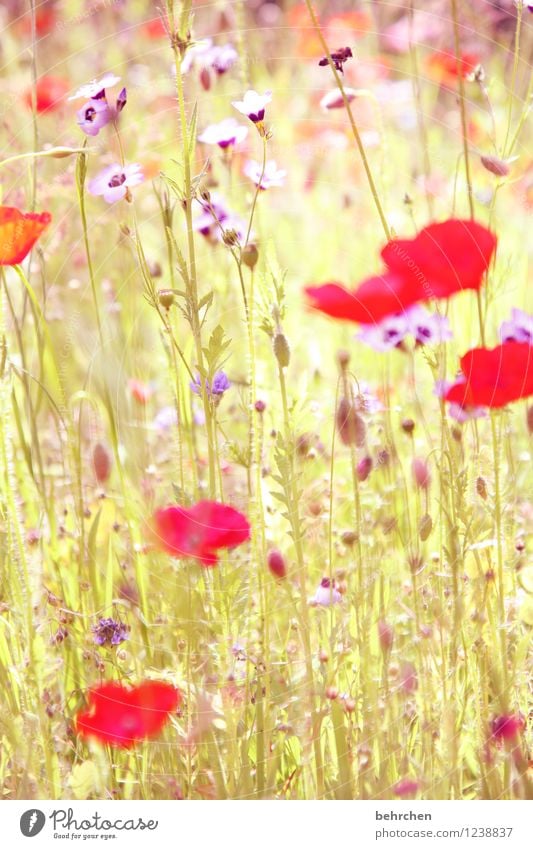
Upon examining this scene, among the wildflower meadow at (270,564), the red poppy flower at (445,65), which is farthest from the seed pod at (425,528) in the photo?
the red poppy flower at (445,65)

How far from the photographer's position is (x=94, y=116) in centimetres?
59

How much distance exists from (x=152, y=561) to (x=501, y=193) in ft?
1.92

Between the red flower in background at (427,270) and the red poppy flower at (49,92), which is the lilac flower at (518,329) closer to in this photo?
the red flower in background at (427,270)

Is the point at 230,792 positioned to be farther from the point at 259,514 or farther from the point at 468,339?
the point at 468,339

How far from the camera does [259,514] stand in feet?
2.01

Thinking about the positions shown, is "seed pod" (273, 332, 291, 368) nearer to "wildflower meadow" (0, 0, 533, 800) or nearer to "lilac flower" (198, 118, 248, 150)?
"wildflower meadow" (0, 0, 533, 800)

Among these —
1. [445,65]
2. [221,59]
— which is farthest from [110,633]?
[445,65]


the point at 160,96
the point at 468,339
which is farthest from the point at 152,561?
the point at 160,96

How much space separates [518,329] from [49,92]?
47cm

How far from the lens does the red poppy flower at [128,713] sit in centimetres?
58
